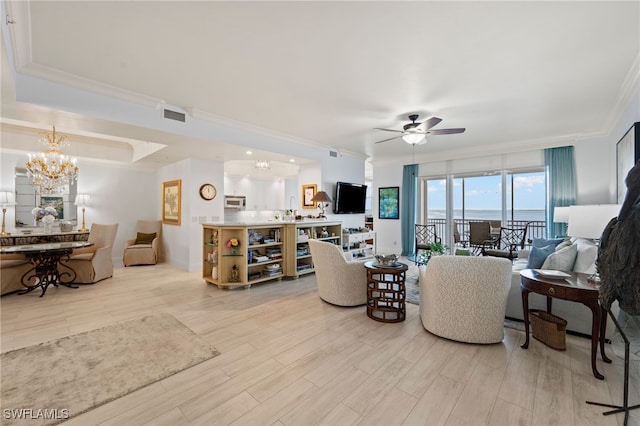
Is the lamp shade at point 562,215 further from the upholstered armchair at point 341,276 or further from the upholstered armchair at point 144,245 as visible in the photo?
the upholstered armchair at point 144,245

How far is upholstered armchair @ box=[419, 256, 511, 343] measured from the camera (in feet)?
8.25

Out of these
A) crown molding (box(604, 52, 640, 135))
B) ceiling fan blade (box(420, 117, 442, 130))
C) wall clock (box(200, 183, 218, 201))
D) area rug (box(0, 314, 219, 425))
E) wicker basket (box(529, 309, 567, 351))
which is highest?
crown molding (box(604, 52, 640, 135))

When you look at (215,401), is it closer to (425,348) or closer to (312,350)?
(312,350)

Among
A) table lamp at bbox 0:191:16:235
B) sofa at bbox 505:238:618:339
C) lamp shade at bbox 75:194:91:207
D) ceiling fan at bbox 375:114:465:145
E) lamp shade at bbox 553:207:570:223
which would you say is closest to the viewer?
sofa at bbox 505:238:618:339

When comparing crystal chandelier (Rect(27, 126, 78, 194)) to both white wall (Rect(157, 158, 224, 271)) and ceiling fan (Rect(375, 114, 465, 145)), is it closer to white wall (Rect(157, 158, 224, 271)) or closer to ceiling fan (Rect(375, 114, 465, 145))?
white wall (Rect(157, 158, 224, 271))

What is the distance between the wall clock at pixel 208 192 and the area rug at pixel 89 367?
3.34 metres

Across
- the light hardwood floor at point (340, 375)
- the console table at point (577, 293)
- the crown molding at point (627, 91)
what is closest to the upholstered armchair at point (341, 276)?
the light hardwood floor at point (340, 375)

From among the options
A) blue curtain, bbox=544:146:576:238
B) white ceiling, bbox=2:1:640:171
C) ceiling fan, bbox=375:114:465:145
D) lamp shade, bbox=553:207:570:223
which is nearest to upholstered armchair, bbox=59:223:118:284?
white ceiling, bbox=2:1:640:171

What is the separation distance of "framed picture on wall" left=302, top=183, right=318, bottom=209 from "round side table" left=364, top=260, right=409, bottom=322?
3.51 metres

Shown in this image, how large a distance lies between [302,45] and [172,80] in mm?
1784

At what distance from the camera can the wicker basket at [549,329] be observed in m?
2.52

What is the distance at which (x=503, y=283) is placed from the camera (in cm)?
252

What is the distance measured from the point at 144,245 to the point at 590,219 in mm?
8401
